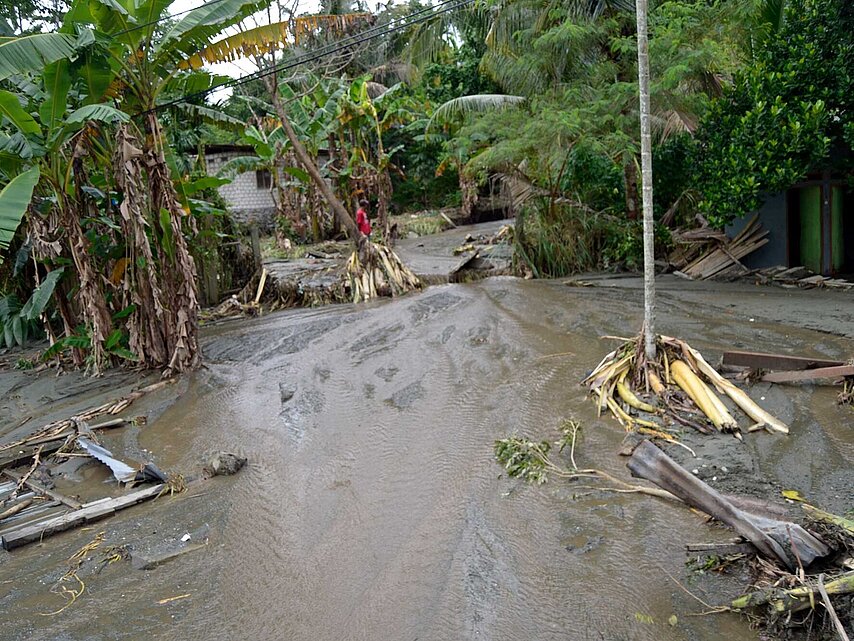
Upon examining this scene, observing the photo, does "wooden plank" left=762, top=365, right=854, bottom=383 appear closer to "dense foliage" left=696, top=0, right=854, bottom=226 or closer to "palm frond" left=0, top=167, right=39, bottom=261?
"dense foliage" left=696, top=0, right=854, bottom=226

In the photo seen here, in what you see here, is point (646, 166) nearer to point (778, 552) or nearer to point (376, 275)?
point (778, 552)

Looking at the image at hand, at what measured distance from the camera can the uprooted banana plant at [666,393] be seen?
5.87m

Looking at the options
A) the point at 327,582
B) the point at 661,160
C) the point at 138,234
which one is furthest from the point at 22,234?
the point at 661,160

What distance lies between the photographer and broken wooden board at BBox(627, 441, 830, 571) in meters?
3.70

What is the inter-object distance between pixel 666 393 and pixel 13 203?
712 cm

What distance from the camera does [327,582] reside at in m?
4.55

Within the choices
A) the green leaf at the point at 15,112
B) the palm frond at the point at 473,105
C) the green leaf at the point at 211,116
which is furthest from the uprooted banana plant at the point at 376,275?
the green leaf at the point at 15,112

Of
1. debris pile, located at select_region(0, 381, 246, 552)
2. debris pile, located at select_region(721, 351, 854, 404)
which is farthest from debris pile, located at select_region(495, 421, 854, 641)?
debris pile, located at select_region(0, 381, 246, 552)

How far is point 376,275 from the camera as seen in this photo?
14.0 meters

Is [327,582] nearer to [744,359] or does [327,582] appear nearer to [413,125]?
[744,359]

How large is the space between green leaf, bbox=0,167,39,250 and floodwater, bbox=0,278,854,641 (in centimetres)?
261

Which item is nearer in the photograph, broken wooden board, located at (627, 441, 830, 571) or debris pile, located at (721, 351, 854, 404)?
broken wooden board, located at (627, 441, 830, 571)

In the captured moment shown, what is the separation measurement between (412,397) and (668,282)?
6578 millimetres

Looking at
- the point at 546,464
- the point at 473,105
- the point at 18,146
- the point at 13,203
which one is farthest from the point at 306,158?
the point at 546,464
